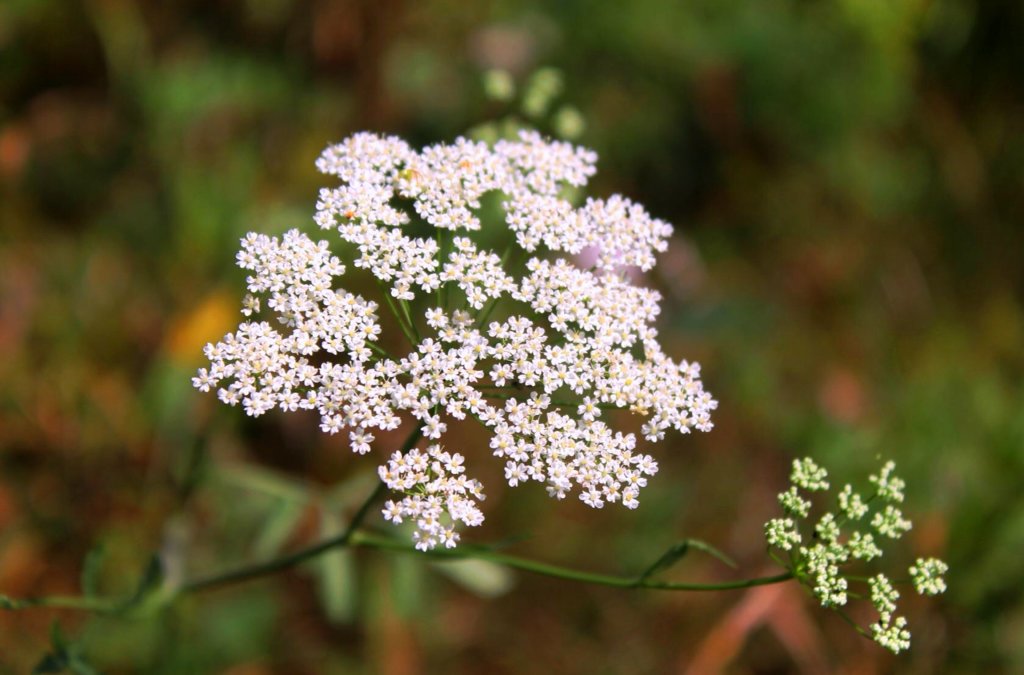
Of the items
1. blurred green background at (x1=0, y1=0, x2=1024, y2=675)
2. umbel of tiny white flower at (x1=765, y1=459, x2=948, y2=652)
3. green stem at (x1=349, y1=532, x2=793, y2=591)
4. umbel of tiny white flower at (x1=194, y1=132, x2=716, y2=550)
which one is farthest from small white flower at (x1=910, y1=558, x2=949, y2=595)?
blurred green background at (x1=0, y1=0, x2=1024, y2=675)

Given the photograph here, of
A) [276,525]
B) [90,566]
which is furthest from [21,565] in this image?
[90,566]

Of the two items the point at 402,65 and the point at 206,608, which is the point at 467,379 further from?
the point at 402,65

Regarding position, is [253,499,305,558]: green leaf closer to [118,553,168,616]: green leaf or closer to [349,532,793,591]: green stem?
[118,553,168,616]: green leaf

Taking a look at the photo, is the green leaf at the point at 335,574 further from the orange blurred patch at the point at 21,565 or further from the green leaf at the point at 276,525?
the orange blurred patch at the point at 21,565

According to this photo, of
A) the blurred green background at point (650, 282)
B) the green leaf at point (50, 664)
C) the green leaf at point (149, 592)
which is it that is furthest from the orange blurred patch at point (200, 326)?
the green leaf at point (50, 664)

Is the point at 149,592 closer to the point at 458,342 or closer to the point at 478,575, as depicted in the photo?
the point at 478,575

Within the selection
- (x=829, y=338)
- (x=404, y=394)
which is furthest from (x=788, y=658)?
(x=404, y=394)
